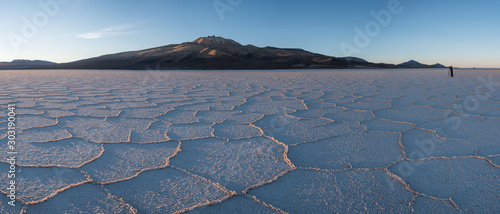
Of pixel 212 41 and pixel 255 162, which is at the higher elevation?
pixel 212 41

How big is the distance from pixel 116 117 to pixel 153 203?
1622 millimetres

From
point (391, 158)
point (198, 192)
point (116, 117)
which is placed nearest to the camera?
point (198, 192)

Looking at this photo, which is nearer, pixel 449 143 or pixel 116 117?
pixel 449 143

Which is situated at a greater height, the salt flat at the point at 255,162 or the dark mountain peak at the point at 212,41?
the dark mountain peak at the point at 212,41

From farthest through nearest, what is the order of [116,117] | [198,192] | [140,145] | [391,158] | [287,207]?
[116,117], [140,145], [391,158], [198,192], [287,207]

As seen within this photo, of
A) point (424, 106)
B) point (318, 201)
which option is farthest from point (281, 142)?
point (424, 106)

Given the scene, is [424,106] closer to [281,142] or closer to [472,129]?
[472,129]

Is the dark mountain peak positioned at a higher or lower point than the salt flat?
higher

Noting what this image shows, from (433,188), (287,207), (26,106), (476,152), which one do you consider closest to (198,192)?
(287,207)

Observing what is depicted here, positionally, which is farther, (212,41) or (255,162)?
(212,41)

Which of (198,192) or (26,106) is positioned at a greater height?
(26,106)

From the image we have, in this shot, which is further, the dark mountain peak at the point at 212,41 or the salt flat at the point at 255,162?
the dark mountain peak at the point at 212,41

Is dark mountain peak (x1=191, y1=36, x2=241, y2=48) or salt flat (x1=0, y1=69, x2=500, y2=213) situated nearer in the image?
salt flat (x1=0, y1=69, x2=500, y2=213)

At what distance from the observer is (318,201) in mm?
1039
